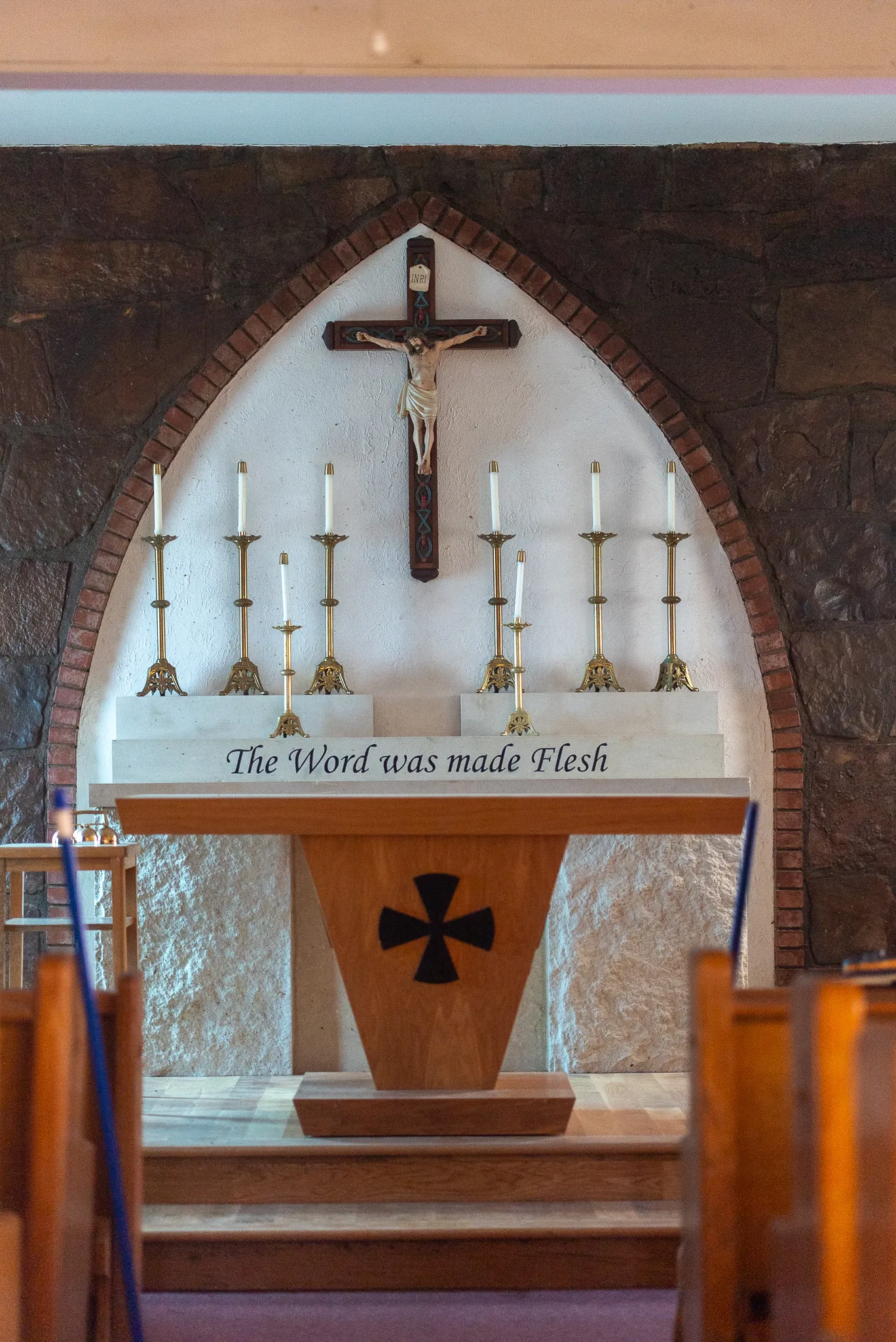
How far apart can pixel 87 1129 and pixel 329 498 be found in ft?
8.12

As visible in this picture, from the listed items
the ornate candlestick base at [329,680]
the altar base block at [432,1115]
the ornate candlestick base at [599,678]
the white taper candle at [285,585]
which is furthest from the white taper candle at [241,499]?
the altar base block at [432,1115]

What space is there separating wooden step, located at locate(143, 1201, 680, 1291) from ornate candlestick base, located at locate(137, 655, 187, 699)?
184 cm

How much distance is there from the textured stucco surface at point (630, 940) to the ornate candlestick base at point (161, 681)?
1.37 meters

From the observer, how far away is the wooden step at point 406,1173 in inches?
104

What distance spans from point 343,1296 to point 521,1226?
0.37 meters

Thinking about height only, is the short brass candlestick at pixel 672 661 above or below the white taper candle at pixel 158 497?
below

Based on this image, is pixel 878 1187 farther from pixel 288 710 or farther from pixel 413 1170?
pixel 288 710

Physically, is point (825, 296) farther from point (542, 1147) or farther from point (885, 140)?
point (542, 1147)

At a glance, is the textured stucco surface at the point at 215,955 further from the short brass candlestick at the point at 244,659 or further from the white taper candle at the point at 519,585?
the white taper candle at the point at 519,585

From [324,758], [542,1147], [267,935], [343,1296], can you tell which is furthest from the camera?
[324,758]

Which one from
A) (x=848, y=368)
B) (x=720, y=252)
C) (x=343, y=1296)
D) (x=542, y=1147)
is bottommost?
(x=343, y=1296)

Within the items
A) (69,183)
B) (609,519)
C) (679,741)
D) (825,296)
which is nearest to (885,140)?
(825,296)

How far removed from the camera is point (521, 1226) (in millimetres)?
2504

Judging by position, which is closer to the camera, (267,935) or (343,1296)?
(343,1296)
